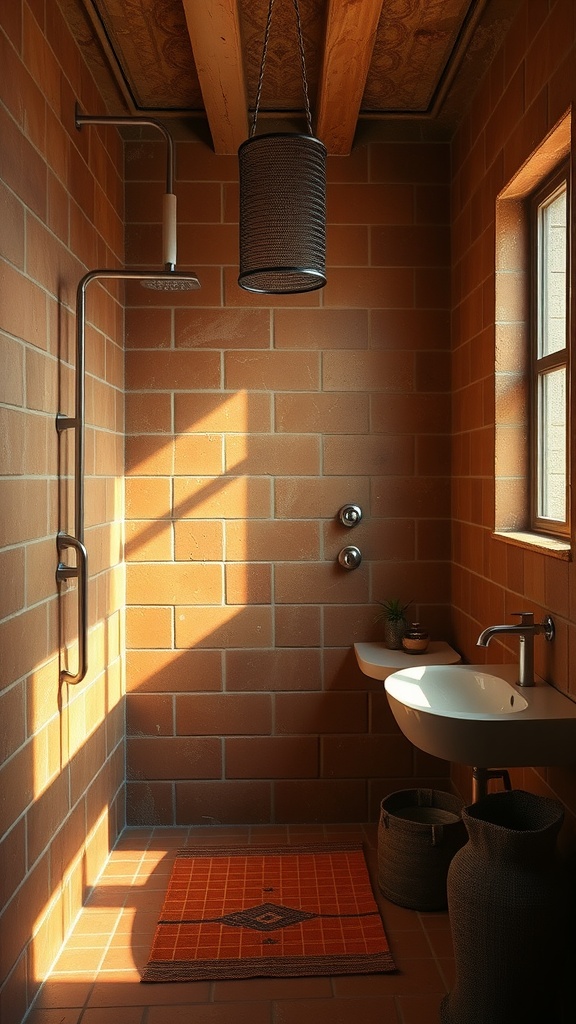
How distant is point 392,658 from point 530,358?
115cm

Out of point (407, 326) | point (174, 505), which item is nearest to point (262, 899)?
point (174, 505)

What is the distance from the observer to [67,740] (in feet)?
8.72

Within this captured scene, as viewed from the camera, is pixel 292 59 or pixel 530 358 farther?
pixel 292 59

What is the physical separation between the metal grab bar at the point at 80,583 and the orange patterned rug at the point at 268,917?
82 centimetres

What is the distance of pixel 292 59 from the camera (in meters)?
3.01

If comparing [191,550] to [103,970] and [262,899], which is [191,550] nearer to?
[262,899]

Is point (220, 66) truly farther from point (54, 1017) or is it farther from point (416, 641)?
point (54, 1017)

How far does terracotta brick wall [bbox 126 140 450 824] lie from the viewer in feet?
11.5

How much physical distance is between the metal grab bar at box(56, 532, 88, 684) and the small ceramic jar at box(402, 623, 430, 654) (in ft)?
4.20

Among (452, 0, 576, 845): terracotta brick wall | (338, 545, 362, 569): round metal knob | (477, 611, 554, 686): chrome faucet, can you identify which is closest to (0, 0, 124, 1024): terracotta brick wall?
Result: (338, 545, 362, 569): round metal knob

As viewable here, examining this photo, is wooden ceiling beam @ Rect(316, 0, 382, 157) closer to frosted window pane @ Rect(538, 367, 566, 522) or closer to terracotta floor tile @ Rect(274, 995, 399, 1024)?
frosted window pane @ Rect(538, 367, 566, 522)

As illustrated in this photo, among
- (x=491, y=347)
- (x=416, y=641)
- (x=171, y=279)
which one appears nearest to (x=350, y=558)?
(x=416, y=641)

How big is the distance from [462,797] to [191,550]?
53.4 inches

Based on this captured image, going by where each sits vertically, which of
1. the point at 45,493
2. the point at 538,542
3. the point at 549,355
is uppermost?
the point at 549,355
